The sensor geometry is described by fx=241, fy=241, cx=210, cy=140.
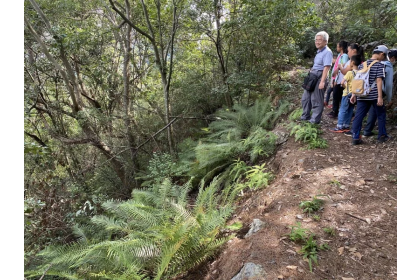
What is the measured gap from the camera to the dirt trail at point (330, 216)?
7.57 feet

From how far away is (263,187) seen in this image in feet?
13.5

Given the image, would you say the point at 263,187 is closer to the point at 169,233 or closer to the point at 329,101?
the point at 169,233

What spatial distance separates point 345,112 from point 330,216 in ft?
9.97

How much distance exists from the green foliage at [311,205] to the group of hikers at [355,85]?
212 cm

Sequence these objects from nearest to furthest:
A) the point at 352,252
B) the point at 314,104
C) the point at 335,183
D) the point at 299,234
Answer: the point at 352,252
the point at 299,234
the point at 335,183
the point at 314,104

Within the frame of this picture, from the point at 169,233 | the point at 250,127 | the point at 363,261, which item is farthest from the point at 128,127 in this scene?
the point at 363,261

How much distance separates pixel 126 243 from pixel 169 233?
1.60 ft

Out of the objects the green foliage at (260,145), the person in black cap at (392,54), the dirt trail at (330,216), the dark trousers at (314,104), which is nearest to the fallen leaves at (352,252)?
the dirt trail at (330,216)

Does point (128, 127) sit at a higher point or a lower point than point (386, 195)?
higher

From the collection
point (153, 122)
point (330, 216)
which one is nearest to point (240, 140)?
point (330, 216)

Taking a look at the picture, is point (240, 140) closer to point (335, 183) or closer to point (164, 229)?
point (335, 183)

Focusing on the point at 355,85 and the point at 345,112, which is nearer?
the point at 355,85

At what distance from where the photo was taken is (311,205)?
10.2ft

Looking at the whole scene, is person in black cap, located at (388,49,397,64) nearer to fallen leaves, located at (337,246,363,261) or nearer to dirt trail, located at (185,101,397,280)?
dirt trail, located at (185,101,397,280)
